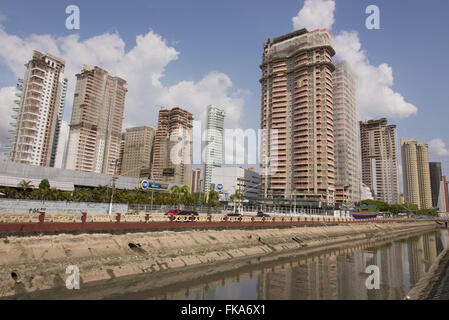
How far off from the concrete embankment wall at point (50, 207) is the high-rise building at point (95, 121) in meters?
122

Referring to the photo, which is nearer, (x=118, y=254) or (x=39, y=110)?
(x=118, y=254)

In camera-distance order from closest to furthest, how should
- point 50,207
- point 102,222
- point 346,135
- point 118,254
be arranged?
point 118,254 → point 102,222 → point 50,207 → point 346,135

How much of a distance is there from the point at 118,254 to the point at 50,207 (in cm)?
Answer: 2044

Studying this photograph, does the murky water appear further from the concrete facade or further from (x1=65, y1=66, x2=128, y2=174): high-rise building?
(x1=65, y1=66, x2=128, y2=174): high-rise building

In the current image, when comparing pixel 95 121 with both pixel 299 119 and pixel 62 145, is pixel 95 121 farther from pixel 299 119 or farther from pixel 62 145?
pixel 299 119

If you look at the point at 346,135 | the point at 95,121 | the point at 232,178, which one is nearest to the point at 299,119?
the point at 346,135

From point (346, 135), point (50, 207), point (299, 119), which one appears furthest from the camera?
point (346, 135)

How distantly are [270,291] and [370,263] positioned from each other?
A: 75.4 feet

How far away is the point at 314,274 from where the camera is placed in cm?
2853

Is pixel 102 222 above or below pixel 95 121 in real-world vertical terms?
below

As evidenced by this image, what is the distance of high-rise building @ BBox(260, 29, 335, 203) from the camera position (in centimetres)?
12162

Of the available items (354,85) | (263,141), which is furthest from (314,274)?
(354,85)

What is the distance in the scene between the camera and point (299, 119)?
128125 mm

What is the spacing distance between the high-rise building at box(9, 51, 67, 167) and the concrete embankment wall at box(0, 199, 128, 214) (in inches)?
3877
